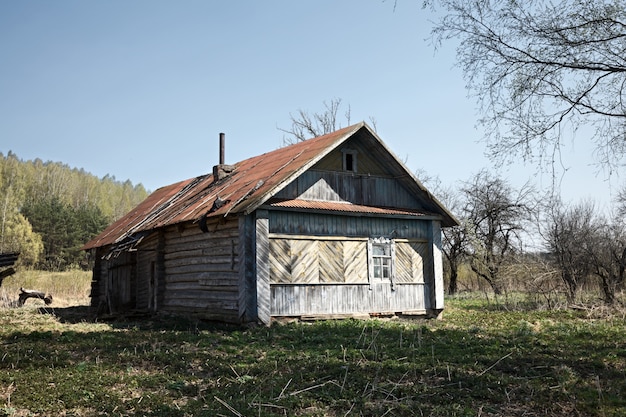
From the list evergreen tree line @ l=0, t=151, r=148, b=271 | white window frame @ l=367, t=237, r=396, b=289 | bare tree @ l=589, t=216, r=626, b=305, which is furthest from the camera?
evergreen tree line @ l=0, t=151, r=148, b=271

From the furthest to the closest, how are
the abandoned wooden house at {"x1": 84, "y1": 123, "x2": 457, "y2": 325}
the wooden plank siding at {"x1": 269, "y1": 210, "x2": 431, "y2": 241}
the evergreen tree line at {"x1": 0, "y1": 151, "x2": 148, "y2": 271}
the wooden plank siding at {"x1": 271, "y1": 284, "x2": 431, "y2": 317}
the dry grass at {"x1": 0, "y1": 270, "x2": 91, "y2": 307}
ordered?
1. the evergreen tree line at {"x1": 0, "y1": 151, "x2": 148, "y2": 271}
2. the dry grass at {"x1": 0, "y1": 270, "x2": 91, "y2": 307}
3. the wooden plank siding at {"x1": 269, "y1": 210, "x2": 431, "y2": 241}
4. the wooden plank siding at {"x1": 271, "y1": 284, "x2": 431, "y2": 317}
5. the abandoned wooden house at {"x1": 84, "y1": 123, "x2": 457, "y2": 325}

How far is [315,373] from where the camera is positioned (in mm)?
8938

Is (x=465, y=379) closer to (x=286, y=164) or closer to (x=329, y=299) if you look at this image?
(x=329, y=299)

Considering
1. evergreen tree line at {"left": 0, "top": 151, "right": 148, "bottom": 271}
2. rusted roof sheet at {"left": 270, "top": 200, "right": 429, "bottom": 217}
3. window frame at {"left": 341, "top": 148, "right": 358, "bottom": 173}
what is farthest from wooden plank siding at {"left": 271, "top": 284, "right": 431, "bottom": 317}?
evergreen tree line at {"left": 0, "top": 151, "right": 148, "bottom": 271}

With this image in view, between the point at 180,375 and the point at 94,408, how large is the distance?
190 cm

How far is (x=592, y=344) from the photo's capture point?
11961 millimetres

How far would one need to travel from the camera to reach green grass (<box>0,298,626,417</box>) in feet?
24.3

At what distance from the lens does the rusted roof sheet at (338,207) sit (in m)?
16.7

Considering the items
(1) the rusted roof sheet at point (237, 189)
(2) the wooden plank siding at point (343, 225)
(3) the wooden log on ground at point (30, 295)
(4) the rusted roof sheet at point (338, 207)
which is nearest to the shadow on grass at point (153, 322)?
(3) the wooden log on ground at point (30, 295)

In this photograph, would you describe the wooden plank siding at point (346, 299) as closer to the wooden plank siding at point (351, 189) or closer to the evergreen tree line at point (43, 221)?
the wooden plank siding at point (351, 189)

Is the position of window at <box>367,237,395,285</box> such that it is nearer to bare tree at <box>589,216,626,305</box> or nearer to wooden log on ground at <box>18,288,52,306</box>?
bare tree at <box>589,216,626,305</box>

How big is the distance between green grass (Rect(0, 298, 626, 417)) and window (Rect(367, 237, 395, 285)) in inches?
158

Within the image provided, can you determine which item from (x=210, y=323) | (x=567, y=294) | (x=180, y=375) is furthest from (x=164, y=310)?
(x=567, y=294)

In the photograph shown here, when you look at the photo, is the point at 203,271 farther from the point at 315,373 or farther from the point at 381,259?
the point at 315,373
